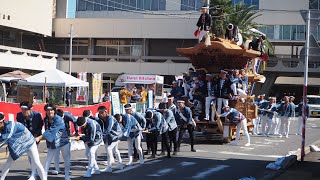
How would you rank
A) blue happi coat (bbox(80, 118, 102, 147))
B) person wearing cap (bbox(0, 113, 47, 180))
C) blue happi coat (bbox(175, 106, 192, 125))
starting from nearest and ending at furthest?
1. person wearing cap (bbox(0, 113, 47, 180))
2. blue happi coat (bbox(80, 118, 102, 147))
3. blue happi coat (bbox(175, 106, 192, 125))

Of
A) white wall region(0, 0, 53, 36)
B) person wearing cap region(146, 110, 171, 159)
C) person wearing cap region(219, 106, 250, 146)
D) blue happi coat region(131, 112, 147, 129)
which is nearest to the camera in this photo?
blue happi coat region(131, 112, 147, 129)

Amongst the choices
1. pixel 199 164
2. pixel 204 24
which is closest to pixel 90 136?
pixel 199 164

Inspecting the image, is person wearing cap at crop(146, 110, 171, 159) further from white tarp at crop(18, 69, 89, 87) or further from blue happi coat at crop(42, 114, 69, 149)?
white tarp at crop(18, 69, 89, 87)

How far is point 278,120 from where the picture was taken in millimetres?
25969

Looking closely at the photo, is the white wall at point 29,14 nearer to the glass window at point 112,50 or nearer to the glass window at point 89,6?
the glass window at point 112,50

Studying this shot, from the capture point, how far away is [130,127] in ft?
47.2

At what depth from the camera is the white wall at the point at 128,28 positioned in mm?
58969

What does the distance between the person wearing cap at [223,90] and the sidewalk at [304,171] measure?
5.36m

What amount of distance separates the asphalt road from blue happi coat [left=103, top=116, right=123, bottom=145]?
2.77ft

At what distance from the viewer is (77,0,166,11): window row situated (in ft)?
222

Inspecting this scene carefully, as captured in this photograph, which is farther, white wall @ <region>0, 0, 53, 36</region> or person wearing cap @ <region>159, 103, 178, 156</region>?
white wall @ <region>0, 0, 53, 36</region>

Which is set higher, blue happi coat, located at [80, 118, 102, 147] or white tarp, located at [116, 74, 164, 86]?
white tarp, located at [116, 74, 164, 86]

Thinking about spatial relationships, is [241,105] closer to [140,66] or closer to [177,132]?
[177,132]

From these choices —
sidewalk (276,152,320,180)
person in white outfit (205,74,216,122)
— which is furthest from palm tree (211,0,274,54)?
sidewalk (276,152,320,180)
